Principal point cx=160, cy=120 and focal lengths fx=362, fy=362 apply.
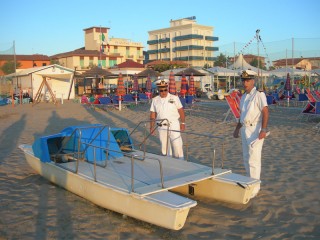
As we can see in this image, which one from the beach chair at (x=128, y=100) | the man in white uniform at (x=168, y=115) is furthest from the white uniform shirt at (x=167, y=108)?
the beach chair at (x=128, y=100)

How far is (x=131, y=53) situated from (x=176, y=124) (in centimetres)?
7496

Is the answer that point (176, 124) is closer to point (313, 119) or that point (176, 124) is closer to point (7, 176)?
point (7, 176)

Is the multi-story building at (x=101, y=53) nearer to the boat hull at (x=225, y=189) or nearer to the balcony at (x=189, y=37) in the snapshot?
the balcony at (x=189, y=37)

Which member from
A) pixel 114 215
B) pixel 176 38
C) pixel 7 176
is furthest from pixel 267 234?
pixel 176 38

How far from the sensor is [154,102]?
264 inches

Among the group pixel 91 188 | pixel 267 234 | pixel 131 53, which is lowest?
pixel 267 234

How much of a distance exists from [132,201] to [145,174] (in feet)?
3.31

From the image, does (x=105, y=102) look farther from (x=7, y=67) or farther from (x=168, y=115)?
(x=7, y=67)

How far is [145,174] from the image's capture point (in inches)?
209

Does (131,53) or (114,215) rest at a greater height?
(131,53)

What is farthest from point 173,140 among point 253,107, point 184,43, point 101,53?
point 184,43

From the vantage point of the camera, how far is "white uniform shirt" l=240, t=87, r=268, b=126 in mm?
5180

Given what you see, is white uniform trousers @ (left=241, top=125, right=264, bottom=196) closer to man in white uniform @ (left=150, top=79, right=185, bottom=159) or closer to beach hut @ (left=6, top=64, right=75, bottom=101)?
man in white uniform @ (left=150, top=79, right=185, bottom=159)

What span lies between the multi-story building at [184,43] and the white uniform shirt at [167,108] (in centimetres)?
7596
